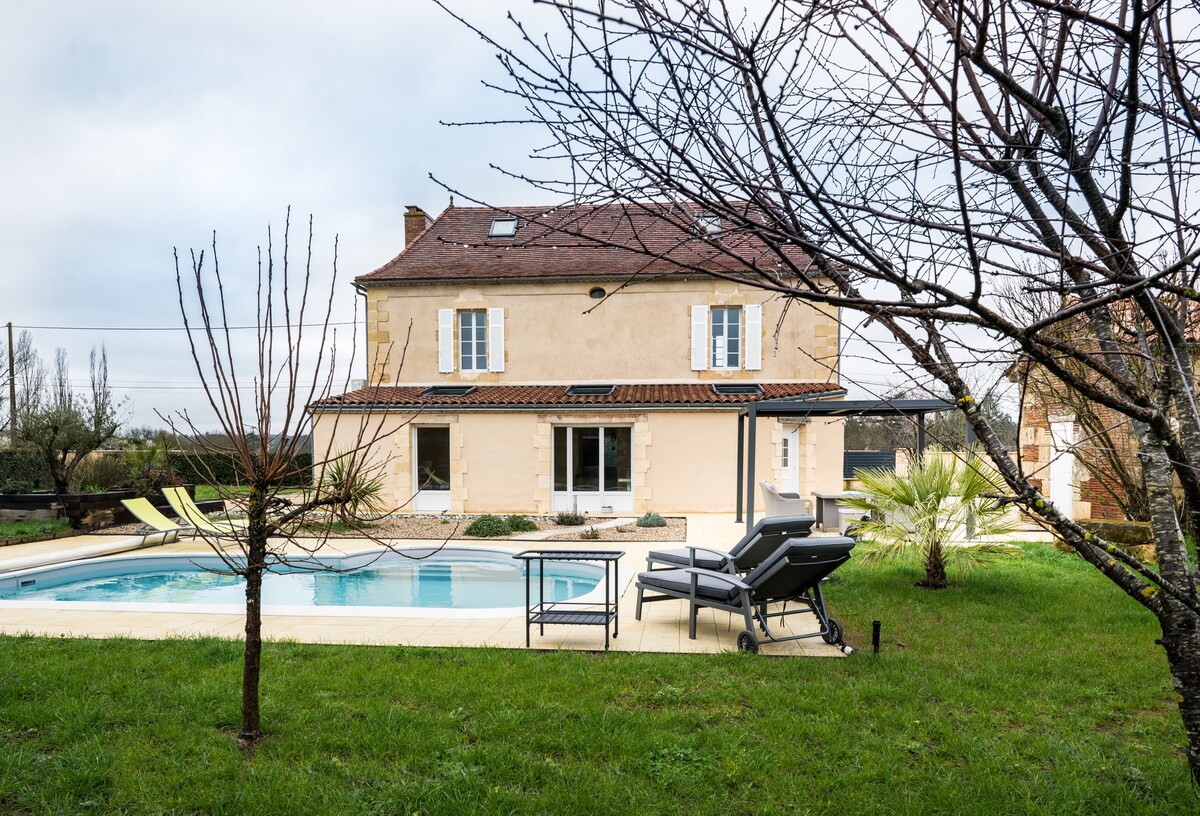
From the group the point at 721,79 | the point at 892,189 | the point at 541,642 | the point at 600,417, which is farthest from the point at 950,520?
the point at 600,417

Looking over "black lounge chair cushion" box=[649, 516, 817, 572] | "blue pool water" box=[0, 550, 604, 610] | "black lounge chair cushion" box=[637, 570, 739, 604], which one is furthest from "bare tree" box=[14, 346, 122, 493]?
"black lounge chair cushion" box=[649, 516, 817, 572]

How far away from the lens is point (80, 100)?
9.02 m

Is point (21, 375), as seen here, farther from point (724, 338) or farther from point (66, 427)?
point (724, 338)

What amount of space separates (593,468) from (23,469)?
46.9 ft

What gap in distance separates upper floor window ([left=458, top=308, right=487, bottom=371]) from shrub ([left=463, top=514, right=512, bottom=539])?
19.2 ft

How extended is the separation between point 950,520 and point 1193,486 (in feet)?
19.2

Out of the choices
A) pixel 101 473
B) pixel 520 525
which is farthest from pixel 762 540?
pixel 101 473

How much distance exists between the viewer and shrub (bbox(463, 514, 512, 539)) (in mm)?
13836

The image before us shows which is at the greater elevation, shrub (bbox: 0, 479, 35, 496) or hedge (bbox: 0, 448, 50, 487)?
hedge (bbox: 0, 448, 50, 487)

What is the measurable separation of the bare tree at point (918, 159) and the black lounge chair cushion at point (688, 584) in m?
3.76

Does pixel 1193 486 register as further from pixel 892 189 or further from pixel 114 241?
pixel 114 241

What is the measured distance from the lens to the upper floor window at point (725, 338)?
1809cm

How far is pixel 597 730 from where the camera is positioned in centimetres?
426

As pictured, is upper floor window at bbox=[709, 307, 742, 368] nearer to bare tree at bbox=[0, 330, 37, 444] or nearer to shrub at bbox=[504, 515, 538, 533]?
shrub at bbox=[504, 515, 538, 533]
